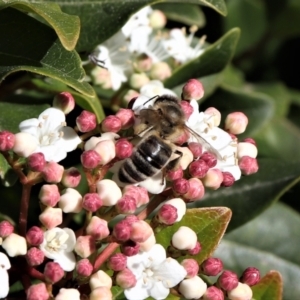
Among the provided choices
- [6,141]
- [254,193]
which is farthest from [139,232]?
[254,193]

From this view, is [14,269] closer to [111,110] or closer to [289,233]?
[111,110]

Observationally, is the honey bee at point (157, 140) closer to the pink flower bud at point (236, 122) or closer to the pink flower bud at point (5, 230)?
the pink flower bud at point (236, 122)

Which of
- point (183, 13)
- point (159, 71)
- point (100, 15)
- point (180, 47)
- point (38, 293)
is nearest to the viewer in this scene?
point (38, 293)

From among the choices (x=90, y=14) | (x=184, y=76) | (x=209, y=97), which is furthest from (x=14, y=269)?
(x=209, y=97)

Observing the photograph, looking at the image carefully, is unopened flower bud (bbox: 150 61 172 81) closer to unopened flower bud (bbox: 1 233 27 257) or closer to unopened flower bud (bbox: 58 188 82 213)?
unopened flower bud (bbox: 58 188 82 213)

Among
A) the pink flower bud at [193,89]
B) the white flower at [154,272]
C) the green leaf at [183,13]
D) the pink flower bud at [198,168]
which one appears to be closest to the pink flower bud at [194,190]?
the pink flower bud at [198,168]

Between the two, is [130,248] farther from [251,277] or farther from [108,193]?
[251,277]
